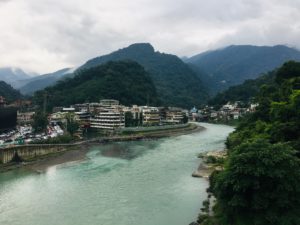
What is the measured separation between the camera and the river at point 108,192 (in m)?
23.9

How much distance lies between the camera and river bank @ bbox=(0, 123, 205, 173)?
41.9 m

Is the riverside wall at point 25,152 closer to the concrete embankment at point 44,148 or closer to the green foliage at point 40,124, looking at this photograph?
the concrete embankment at point 44,148

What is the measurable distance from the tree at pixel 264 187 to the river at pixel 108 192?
6.75 m

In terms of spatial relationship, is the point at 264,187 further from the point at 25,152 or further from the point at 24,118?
the point at 24,118

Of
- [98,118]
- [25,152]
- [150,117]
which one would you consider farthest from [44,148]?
[150,117]

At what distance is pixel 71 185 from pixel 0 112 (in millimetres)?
27802

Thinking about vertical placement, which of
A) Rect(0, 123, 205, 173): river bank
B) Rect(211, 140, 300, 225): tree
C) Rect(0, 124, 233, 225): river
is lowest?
Rect(0, 124, 233, 225): river

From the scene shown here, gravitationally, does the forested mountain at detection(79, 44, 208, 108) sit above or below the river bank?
above

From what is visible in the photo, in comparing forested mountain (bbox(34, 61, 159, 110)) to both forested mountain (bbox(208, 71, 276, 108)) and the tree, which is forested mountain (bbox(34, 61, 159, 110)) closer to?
forested mountain (bbox(208, 71, 276, 108))

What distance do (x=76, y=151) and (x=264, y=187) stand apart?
3850cm

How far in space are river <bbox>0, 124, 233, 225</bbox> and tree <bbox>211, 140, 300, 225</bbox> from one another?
22.1 ft

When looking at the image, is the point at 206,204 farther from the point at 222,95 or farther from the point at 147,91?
the point at 222,95

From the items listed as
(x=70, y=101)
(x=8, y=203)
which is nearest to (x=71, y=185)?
(x=8, y=203)

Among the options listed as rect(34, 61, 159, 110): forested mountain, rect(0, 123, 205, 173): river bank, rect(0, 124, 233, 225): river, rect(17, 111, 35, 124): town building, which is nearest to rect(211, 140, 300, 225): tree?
rect(0, 124, 233, 225): river
